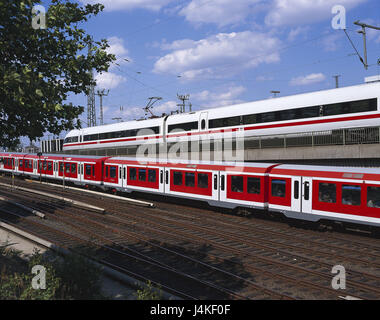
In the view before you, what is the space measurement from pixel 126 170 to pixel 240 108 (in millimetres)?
9746

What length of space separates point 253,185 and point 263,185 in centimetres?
66

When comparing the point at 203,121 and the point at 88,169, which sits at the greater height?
the point at 203,121

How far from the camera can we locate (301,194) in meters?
16.7

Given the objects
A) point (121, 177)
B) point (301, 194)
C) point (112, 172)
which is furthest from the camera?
point (112, 172)

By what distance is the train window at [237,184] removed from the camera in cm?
1916

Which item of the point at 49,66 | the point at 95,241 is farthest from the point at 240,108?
the point at 49,66

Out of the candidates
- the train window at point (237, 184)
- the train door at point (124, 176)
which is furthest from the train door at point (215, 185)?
the train door at point (124, 176)

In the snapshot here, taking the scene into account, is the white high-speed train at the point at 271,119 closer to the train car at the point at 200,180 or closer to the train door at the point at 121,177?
the train car at the point at 200,180

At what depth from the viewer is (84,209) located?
73.7 feet

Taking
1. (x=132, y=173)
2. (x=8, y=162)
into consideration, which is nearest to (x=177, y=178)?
(x=132, y=173)

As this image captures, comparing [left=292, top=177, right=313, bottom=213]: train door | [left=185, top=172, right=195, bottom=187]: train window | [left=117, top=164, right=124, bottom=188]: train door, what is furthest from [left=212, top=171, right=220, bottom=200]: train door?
[left=117, top=164, right=124, bottom=188]: train door

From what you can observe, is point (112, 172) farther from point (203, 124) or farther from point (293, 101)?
point (293, 101)

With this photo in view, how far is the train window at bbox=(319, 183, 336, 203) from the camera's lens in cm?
1557

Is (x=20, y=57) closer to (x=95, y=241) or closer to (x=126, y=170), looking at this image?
(x=95, y=241)
